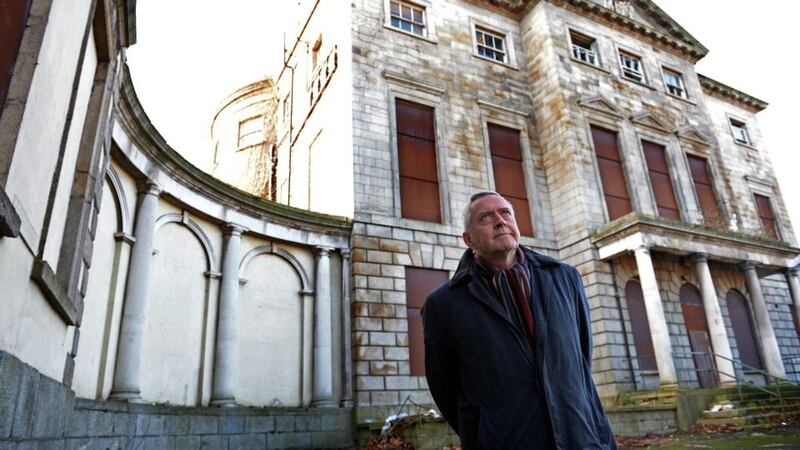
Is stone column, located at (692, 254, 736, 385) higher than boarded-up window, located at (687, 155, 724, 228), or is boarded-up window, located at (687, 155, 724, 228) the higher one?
boarded-up window, located at (687, 155, 724, 228)

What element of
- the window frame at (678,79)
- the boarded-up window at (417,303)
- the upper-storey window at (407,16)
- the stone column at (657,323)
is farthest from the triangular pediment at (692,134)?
the boarded-up window at (417,303)

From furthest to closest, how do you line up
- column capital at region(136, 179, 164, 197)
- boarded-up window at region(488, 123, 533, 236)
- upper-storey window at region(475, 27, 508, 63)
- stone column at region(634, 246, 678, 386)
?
upper-storey window at region(475, 27, 508, 63) < boarded-up window at region(488, 123, 533, 236) < stone column at region(634, 246, 678, 386) < column capital at region(136, 179, 164, 197)

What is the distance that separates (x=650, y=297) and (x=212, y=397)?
11.4m

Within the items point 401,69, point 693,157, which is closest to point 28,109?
point 401,69

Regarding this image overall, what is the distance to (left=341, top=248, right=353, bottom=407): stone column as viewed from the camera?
12.9 m

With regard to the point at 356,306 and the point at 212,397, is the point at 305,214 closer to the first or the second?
the point at 356,306

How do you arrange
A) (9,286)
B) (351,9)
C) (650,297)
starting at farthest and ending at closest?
(351,9), (650,297), (9,286)

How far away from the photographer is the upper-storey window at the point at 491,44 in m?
19.4

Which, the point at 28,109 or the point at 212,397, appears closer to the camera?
the point at 28,109

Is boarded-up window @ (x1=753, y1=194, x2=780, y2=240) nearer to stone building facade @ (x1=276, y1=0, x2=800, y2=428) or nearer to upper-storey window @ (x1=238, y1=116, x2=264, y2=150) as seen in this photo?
stone building facade @ (x1=276, y1=0, x2=800, y2=428)

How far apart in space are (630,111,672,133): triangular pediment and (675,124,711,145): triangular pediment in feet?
2.45

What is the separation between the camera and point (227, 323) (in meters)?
11.6

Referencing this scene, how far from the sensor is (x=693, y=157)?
21.3m

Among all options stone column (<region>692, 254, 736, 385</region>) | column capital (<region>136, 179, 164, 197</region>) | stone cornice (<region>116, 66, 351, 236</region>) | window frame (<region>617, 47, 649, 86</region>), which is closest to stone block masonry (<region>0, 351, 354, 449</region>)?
column capital (<region>136, 179, 164, 197</region>)
